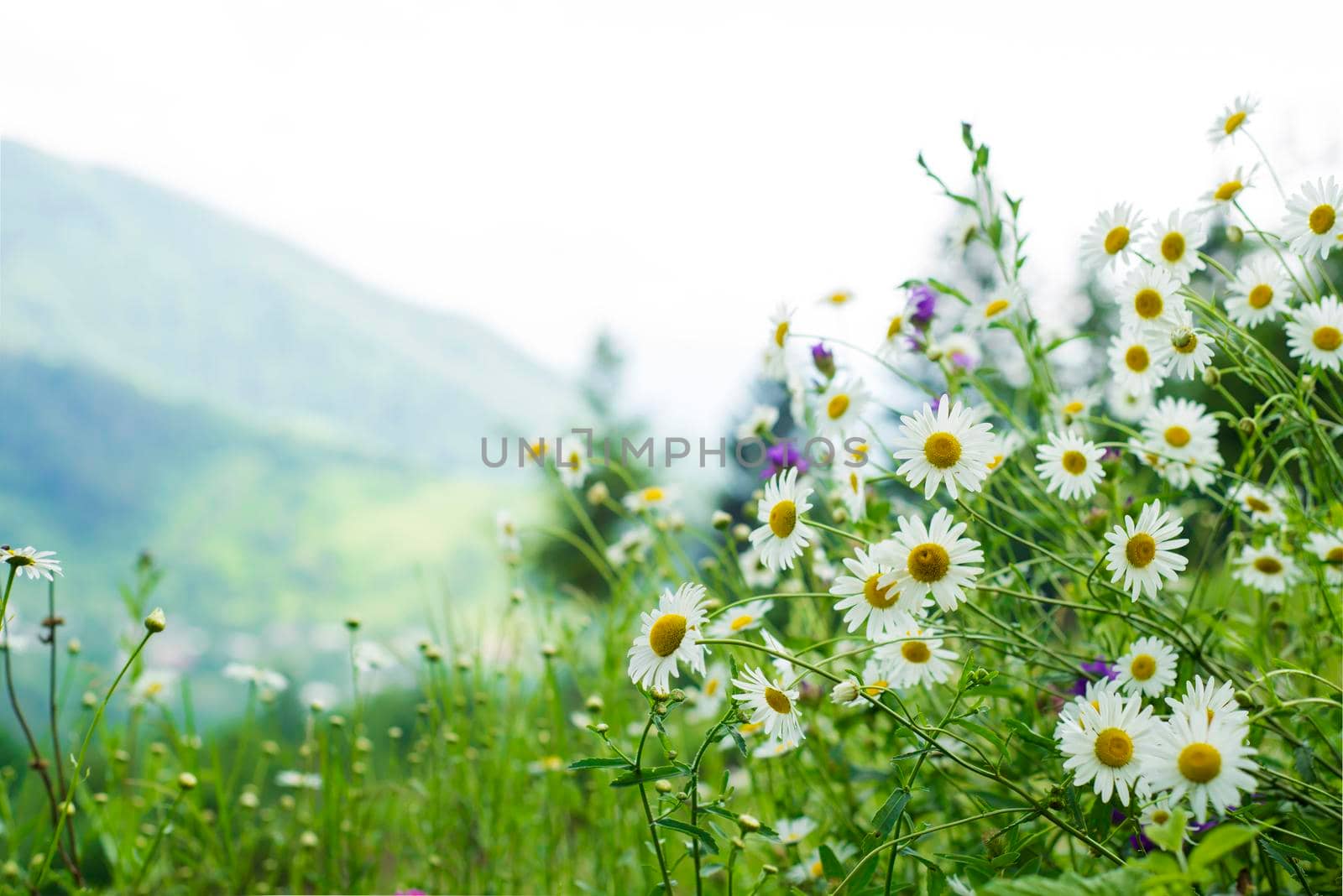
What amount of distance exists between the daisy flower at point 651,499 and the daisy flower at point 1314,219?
3.54 ft

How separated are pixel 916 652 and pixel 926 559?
0.23 meters

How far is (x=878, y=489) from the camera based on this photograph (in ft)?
4.75

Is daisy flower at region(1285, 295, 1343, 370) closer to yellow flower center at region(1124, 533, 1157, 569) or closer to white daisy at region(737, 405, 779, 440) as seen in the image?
yellow flower center at region(1124, 533, 1157, 569)

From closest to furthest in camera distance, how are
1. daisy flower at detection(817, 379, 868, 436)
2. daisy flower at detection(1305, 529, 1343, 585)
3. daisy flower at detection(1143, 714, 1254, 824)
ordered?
daisy flower at detection(1143, 714, 1254, 824), daisy flower at detection(1305, 529, 1343, 585), daisy flower at detection(817, 379, 868, 436)

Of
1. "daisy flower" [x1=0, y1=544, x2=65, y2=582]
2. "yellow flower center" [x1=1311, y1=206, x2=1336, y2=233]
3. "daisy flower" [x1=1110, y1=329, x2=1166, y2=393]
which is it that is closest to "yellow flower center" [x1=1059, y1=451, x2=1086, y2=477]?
"daisy flower" [x1=1110, y1=329, x2=1166, y2=393]

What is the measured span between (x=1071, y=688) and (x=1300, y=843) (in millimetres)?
278

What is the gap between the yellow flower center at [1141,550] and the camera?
2.60 ft

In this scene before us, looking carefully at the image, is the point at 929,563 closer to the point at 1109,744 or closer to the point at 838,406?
the point at 1109,744

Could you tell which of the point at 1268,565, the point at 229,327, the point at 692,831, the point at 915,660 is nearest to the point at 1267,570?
the point at 1268,565

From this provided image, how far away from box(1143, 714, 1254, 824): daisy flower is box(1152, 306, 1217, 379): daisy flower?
0.42 metres

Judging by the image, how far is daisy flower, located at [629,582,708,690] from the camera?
757 millimetres

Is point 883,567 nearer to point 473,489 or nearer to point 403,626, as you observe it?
point 403,626

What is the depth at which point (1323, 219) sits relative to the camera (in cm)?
94

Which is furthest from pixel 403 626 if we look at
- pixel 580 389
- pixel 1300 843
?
pixel 1300 843
